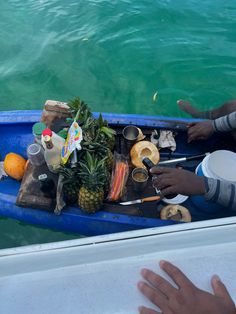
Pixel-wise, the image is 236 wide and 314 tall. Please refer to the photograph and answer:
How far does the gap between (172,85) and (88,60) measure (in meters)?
1.64

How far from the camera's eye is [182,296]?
4.36 feet

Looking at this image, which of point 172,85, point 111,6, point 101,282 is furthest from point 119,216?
point 111,6

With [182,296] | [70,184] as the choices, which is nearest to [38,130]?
[70,184]

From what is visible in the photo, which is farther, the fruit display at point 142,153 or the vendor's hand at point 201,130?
the vendor's hand at point 201,130

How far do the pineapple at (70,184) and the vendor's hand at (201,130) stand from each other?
1371 mm

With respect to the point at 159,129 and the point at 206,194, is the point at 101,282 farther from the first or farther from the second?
the point at 159,129

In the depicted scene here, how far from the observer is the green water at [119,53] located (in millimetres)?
5094

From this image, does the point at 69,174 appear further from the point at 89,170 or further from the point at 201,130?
the point at 201,130

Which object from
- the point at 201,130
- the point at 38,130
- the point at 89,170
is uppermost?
the point at 38,130

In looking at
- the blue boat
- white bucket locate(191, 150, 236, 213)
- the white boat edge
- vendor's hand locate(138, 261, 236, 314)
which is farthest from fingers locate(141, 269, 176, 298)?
white bucket locate(191, 150, 236, 213)

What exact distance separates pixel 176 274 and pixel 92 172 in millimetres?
1276

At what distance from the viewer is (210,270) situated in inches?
56.3

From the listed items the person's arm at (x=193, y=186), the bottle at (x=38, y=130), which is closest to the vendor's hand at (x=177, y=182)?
the person's arm at (x=193, y=186)

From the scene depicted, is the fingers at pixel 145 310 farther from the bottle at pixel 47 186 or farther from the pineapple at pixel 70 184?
the bottle at pixel 47 186
